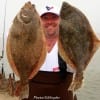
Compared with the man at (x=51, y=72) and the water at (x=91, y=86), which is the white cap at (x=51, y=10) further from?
the water at (x=91, y=86)

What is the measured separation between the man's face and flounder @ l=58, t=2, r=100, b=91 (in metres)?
0.35

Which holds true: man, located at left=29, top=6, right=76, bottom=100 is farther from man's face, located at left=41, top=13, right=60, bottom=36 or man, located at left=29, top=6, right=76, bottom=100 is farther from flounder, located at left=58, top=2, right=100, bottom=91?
flounder, located at left=58, top=2, right=100, bottom=91

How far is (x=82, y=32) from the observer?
3.83 m

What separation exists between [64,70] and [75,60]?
56cm

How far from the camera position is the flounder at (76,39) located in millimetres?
3814

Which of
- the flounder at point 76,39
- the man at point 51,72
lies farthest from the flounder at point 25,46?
the man at point 51,72

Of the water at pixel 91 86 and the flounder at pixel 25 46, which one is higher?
the flounder at pixel 25 46

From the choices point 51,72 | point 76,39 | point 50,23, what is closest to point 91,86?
point 51,72

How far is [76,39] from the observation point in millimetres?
3850

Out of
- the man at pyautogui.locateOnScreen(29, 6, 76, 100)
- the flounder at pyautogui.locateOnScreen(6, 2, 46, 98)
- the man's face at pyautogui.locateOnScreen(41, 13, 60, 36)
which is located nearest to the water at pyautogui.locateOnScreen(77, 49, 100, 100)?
the man at pyautogui.locateOnScreen(29, 6, 76, 100)

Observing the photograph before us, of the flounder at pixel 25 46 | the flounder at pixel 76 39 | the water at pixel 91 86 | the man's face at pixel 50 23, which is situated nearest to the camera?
the flounder at pixel 25 46

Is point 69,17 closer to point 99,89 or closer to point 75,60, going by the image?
point 75,60

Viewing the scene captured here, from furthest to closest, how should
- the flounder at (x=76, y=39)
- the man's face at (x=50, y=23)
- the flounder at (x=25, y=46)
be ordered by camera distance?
the man's face at (x=50, y=23)
the flounder at (x=76, y=39)
the flounder at (x=25, y=46)

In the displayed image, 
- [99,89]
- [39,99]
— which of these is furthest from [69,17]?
[99,89]
